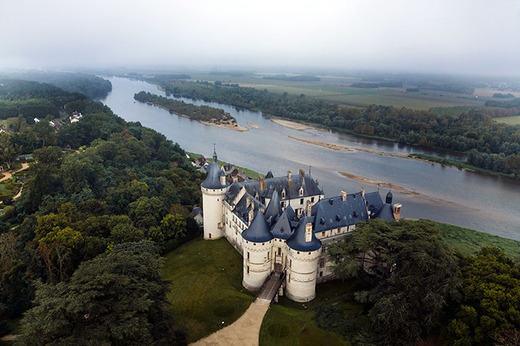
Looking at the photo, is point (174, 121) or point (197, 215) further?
point (174, 121)

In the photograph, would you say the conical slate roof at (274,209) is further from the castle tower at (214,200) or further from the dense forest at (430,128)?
the dense forest at (430,128)

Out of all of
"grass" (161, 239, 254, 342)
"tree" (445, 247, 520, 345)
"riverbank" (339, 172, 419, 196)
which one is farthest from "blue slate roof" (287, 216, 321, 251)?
"riverbank" (339, 172, 419, 196)

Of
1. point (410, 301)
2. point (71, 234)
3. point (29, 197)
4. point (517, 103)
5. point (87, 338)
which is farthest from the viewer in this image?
point (517, 103)

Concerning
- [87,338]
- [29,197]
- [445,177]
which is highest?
[87,338]

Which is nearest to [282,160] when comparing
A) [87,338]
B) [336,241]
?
[336,241]

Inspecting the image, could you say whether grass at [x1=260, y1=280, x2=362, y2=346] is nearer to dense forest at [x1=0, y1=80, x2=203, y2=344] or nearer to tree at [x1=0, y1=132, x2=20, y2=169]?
dense forest at [x1=0, y1=80, x2=203, y2=344]

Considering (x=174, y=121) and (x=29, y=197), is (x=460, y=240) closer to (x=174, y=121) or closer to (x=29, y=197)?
(x=29, y=197)
